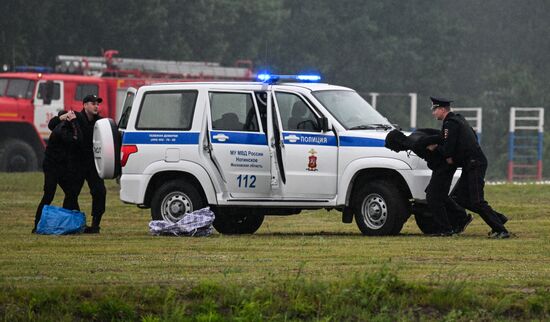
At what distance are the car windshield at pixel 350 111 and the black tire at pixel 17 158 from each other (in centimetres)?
2024

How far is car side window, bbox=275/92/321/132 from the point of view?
1748cm

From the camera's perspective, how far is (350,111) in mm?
Answer: 17703

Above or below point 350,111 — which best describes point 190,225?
below

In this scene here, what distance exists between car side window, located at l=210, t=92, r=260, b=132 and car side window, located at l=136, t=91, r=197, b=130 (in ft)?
0.93

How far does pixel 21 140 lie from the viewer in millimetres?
37844

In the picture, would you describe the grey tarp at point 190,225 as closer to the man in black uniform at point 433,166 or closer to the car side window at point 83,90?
the man in black uniform at point 433,166

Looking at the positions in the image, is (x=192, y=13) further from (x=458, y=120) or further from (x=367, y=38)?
(x=458, y=120)

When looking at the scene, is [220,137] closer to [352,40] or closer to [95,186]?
[95,186]

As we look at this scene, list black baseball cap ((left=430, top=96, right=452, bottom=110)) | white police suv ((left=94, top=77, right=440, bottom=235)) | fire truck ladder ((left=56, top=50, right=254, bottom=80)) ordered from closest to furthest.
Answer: black baseball cap ((left=430, top=96, right=452, bottom=110)), white police suv ((left=94, top=77, right=440, bottom=235)), fire truck ladder ((left=56, top=50, right=254, bottom=80))

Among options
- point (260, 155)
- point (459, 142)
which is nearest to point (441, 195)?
point (459, 142)

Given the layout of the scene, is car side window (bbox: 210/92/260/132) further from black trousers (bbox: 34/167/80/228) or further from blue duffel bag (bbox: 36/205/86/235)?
blue duffel bag (bbox: 36/205/86/235)

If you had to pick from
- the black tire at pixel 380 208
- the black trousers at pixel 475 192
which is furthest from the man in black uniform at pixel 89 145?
the black trousers at pixel 475 192

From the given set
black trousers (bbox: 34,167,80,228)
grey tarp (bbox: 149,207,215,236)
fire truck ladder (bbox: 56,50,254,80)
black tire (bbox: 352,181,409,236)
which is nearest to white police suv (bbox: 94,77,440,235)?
black tire (bbox: 352,181,409,236)

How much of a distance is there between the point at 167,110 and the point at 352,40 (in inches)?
2099
